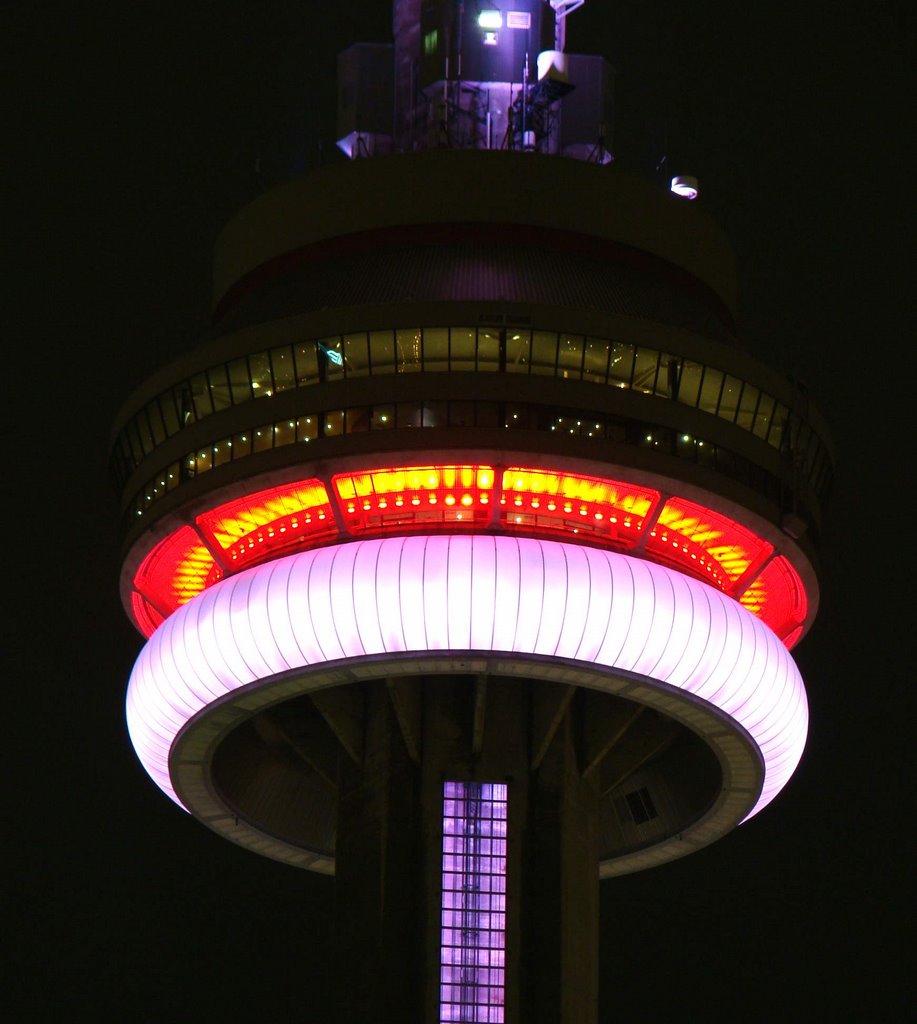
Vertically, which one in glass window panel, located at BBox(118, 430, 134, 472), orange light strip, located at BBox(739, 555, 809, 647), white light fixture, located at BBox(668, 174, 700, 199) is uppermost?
white light fixture, located at BBox(668, 174, 700, 199)

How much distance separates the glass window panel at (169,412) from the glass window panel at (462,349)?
7783 millimetres

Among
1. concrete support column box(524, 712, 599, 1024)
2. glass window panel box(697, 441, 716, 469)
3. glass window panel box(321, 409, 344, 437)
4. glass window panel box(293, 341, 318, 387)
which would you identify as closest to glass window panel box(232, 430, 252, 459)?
glass window panel box(293, 341, 318, 387)

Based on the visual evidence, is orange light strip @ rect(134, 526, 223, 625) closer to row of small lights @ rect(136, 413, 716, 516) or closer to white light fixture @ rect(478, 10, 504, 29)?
row of small lights @ rect(136, 413, 716, 516)

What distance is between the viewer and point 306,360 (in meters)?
77.0

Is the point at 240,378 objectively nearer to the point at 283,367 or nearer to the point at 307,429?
the point at 283,367

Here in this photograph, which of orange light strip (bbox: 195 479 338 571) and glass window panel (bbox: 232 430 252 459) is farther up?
glass window panel (bbox: 232 430 252 459)

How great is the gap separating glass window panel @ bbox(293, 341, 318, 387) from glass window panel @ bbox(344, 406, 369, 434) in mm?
1547

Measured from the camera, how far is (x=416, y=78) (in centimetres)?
8581

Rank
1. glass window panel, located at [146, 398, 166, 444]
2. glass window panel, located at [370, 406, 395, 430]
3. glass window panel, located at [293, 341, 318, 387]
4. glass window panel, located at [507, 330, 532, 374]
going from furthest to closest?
glass window panel, located at [146, 398, 166, 444]
glass window panel, located at [293, 341, 318, 387]
glass window panel, located at [507, 330, 532, 374]
glass window panel, located at [370, 406, 395, 430]

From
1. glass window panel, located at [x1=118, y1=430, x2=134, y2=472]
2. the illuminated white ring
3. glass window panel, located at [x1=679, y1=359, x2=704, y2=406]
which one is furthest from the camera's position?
glass window panel, located at [x1=118, y1=430, x2=134, y2=472]

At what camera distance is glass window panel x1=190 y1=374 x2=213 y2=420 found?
78.4m

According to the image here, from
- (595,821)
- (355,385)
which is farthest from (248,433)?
(595,821)

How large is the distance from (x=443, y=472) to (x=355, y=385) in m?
3.07

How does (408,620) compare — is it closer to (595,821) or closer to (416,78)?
(595,821)
